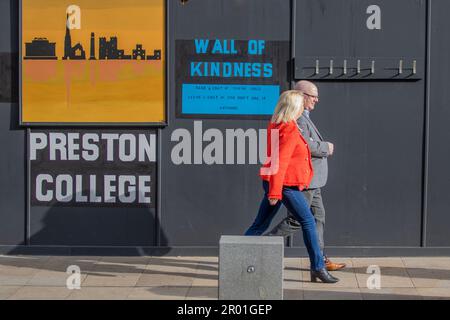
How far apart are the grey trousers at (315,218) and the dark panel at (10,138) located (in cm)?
279

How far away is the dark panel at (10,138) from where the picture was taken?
9.30 m

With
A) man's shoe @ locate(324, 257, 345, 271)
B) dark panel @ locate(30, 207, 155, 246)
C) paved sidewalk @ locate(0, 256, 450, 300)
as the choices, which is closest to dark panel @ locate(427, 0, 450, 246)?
paved sidewalk @ locate(0, 256, 450, 300)

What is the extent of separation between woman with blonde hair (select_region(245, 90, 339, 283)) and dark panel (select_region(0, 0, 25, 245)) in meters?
2.81

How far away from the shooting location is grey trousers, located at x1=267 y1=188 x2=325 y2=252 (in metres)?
8.22

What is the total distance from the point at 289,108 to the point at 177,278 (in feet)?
6.39

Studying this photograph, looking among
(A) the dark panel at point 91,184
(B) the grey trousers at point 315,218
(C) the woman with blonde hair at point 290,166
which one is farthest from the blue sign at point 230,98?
(C) the woman with blonde hair at point 290,166

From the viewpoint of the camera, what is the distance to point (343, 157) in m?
9.28

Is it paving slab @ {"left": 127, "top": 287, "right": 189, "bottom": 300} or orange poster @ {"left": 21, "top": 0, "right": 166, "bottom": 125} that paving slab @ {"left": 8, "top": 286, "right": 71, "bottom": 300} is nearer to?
paving slab @ {"left": 127, "top": 287, "right": 189, "bottom": 300}

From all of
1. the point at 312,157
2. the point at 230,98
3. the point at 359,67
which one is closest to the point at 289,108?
the point at 312,157

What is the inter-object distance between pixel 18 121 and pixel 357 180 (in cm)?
351

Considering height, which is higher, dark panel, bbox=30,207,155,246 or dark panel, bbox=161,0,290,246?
dark panel, bbox=161,0,290,246
